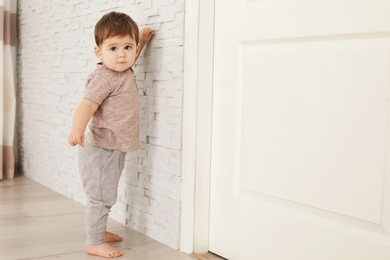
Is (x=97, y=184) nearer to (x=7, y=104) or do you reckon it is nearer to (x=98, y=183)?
(x=98, y=183)

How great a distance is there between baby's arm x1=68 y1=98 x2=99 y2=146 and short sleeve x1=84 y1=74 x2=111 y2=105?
2 centimetres

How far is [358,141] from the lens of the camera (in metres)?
1.23

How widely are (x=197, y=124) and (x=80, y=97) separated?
2.90 feet

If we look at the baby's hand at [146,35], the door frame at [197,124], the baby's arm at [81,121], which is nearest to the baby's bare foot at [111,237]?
the door frame at [197,124]

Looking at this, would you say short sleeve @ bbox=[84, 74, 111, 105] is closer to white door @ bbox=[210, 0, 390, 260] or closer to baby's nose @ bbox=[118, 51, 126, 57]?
baby's nose @ bbox=[118, 51, 126, 57]

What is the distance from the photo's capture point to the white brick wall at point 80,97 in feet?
5.71

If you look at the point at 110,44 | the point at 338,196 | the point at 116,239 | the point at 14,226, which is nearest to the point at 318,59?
the point at 338,196

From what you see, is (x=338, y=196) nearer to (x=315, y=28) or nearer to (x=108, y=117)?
(x=315, y=28)

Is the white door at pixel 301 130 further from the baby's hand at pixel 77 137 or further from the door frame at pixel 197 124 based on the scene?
the baby's hand at pixel 77 137

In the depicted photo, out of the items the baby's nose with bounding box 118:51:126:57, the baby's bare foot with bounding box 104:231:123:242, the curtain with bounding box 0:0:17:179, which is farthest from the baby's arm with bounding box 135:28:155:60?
the curtain with bounding box 0:0:17:179

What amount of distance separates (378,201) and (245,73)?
1.74ft

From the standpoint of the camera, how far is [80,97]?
7.68ft

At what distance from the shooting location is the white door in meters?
1.20

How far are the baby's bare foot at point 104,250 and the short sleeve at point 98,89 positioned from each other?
0.45 metres
